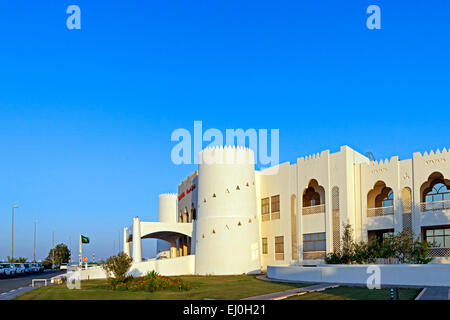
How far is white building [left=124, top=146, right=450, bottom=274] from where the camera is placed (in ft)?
105

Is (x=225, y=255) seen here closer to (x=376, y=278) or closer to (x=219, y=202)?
(x=219, y=202)

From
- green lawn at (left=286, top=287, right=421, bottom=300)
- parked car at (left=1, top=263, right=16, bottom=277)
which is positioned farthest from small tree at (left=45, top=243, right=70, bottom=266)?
green lawn at (left=286, top=287, right=421, bottom=300)

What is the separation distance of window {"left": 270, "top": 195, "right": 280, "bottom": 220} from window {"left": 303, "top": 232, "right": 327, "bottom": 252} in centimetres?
346

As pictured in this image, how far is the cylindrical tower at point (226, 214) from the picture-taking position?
1507 inches

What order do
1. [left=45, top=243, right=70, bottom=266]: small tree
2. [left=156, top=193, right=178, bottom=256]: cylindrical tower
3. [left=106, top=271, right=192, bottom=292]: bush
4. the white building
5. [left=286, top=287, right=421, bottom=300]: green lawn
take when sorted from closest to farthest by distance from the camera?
1. [left=286, top=287, right=421, bottom=300]: green lawn
2. [left=106, top=271, right=192, bottom=292]: bush
3. the white building
4. [left=156, top=193, right=178, bottom=256]: cylindrical tower
5. [left=45, top=243, right=70, bottom=266]: small tree

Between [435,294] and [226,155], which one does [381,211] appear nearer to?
[226,155]

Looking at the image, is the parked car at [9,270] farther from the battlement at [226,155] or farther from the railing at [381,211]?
the railing at [381,211]

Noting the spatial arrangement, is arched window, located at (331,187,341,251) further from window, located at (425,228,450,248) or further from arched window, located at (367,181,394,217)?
window, located at (425,228,450,248)

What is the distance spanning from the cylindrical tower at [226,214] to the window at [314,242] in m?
4.16

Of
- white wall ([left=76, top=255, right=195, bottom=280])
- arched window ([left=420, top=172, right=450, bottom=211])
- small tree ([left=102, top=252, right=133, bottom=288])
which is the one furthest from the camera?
white wall ([left=76, top=255, right=195, bottom=280])

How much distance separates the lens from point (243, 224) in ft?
127

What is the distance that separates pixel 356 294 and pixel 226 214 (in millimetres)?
21144
